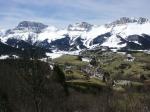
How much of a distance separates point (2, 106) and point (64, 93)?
63755mm

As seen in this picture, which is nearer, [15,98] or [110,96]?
[15,98]

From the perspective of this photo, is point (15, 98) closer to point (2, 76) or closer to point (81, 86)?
point (2, 76)

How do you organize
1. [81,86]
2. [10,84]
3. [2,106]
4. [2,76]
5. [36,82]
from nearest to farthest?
[36,82], [2,106], [10,84], [2,76], [81,86]

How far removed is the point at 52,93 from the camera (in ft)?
408

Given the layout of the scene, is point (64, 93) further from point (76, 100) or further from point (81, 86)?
point (81, 86)

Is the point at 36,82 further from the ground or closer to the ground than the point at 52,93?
further from the ground

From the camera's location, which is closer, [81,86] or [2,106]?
[2,106]

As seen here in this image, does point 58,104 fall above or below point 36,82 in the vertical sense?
below

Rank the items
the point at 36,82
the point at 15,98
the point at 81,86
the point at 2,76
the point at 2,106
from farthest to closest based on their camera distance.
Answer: the point at 81,86, the point at 2,76, the point at 15,98, the point at 2,106, the point at 36,82

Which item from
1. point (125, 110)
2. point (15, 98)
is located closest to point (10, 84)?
point (15, 98)

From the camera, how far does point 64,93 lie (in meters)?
137

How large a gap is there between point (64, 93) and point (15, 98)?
71.6 ft

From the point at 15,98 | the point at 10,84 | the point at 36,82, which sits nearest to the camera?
the point at 36,82

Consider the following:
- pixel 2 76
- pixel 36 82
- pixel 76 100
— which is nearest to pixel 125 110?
pixel 76 100
